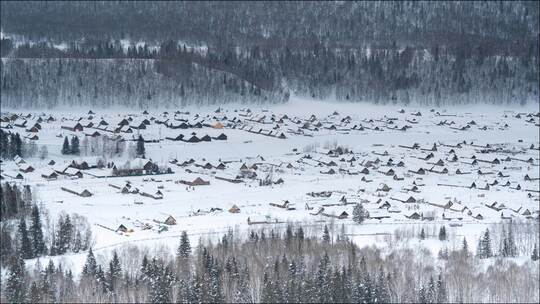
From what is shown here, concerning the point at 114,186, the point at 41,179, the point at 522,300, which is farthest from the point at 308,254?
the point at 41,179

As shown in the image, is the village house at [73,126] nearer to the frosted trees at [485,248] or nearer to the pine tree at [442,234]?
the pine tree at [442,234]

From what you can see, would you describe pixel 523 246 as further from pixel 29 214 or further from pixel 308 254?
pixel 29 214

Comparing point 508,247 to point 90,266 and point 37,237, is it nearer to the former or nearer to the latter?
point 90,266

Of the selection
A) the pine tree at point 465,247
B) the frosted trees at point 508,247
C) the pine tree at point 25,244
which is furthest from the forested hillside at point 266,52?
the frosted trees at point 508,247

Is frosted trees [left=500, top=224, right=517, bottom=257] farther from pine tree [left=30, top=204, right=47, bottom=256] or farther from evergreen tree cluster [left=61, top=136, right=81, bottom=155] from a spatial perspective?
evergreen tree cluster [left=61, top=136, right=81, bottom=155]

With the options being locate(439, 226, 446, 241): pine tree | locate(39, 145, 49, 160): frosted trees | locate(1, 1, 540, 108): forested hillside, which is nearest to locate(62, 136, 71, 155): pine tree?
locate(39, 145, 49, 160): frosted trees

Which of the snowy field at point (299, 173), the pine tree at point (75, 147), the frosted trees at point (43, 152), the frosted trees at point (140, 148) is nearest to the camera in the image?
the snowy field at point (299, 173)

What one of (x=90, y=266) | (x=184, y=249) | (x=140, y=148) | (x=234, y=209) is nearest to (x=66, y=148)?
(x=140, y=148)
